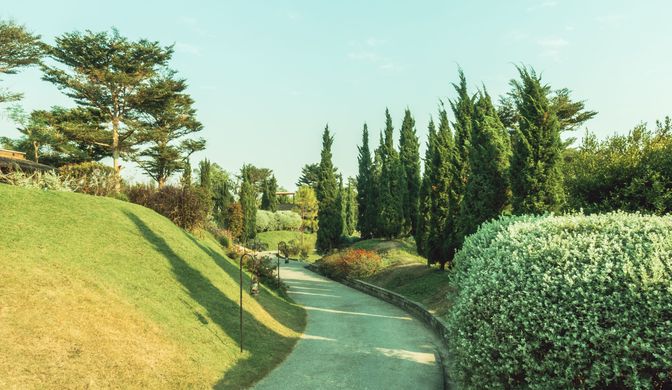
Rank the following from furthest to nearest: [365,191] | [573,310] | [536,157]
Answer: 1. [365,191]
2. [536,157]
3. [573,310]

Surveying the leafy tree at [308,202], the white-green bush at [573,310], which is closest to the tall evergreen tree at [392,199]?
the leafy tree at [308,202]

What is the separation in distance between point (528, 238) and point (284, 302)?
45.1 feet

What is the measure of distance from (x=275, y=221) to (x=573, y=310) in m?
61.3

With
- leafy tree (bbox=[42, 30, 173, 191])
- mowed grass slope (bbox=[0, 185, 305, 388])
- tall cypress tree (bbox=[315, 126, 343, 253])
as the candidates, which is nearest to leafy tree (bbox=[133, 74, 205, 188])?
leafy tree (bbox=[42, 30, 173, 191])

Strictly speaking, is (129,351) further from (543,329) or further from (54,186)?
(54,186)

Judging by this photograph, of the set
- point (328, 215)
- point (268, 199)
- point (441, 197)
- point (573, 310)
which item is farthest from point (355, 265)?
point (268, 199)

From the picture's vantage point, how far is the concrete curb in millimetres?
11322

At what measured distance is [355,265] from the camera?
28.9 m

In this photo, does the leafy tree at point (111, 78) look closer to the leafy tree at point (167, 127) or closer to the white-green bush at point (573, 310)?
the leafy tree at point (167, 127)

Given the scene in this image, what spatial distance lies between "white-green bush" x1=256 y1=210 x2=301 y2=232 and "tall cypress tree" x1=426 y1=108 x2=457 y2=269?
4090 centimetres

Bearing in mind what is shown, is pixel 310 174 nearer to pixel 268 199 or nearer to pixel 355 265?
pixel 268 199

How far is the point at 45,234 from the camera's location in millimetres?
11719

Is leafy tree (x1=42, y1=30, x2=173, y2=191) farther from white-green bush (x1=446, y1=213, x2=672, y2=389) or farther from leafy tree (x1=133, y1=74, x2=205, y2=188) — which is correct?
white-green bush (x1=446, y1=213, x2=672, y2=389)

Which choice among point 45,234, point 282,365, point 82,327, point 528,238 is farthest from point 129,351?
point 528,238
